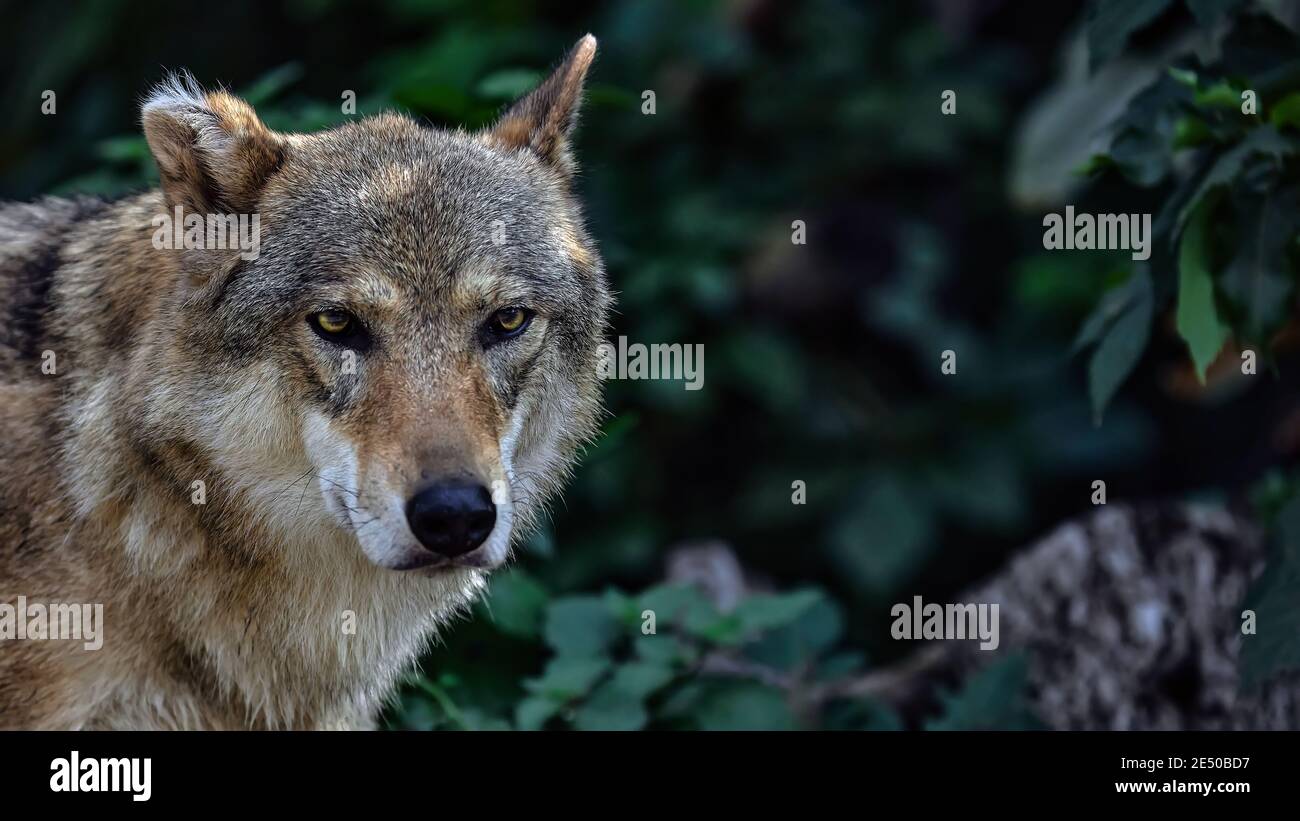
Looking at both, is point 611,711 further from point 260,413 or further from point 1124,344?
point 1124,344

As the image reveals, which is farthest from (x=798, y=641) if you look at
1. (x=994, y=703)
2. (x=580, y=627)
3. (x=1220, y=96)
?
(x=1220, y=96)

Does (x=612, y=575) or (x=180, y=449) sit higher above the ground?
(x=180, y=449)

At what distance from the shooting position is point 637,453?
8.74 metres

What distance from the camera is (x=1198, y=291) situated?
4.10 m

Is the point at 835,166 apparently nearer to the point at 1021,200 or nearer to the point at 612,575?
the point at 1021,200

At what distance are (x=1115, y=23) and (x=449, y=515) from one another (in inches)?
92.7

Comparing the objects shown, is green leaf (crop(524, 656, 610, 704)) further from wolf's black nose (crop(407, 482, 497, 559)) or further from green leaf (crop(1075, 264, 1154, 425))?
green leaf (crop(1075, 264, 1154, 425))

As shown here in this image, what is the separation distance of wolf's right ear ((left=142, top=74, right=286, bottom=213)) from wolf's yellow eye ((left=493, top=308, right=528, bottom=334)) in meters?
0.77

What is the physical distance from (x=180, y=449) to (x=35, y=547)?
18.6 inches

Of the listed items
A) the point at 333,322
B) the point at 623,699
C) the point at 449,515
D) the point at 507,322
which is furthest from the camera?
the point at 623,699

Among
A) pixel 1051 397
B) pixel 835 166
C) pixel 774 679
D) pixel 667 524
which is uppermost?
pixel 835 166

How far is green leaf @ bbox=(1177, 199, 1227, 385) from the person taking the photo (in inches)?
159

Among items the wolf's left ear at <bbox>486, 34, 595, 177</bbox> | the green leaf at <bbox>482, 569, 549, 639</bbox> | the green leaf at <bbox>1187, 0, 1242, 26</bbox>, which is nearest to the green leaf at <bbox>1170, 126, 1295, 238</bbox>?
the green leaf at <bbox>1187, 0, 1242, 26</bbox>

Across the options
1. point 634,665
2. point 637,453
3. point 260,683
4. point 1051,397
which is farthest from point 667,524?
point 260,683
